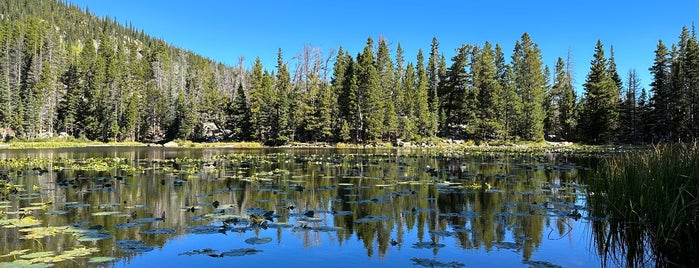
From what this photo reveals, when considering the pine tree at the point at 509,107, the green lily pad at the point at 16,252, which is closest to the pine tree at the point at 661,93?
the pine tree at the point at 509,107

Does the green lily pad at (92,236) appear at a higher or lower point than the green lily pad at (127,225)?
lower

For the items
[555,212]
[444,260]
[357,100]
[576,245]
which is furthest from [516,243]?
[357,100]

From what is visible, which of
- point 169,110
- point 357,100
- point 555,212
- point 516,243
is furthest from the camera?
point 169,110

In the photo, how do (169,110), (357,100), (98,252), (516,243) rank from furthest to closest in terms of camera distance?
1. (169,110)
2. (357,100)
3. (516,243)
4. (98,252)

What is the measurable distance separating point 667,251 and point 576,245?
5.55 feet

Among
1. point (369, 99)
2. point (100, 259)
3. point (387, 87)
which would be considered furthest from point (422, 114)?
point (100, 259)

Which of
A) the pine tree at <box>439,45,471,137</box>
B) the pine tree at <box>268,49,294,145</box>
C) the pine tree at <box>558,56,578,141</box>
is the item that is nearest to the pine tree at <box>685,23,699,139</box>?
the pine tree at <box>558,56,578,141</box>

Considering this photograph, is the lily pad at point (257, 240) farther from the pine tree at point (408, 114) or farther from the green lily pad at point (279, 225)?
the pine tree at point (408, 114)

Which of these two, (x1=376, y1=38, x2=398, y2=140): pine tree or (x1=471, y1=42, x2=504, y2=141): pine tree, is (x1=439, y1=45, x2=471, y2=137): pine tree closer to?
(x1=471, y1=42, x2=504, y2=141): pine tree

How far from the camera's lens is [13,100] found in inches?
3095

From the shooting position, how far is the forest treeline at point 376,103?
67.3 meters

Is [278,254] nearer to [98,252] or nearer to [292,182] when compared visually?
[98,252]

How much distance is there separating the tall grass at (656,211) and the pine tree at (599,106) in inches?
2574

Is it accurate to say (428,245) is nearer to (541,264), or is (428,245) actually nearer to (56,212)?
(541,264)
